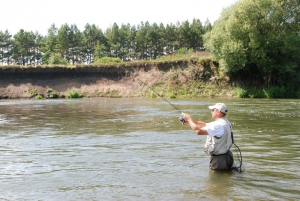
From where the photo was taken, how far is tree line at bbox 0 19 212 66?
289ft

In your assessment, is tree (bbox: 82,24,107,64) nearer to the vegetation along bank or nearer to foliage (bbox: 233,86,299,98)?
the vegetation along bank

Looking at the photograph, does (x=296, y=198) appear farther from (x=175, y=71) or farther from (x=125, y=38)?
(x=125, y=38)

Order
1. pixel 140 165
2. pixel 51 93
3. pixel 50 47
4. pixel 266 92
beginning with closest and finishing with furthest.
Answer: pixel 140 165 < pixel 266 92 < pixel 51 93 < pixel 50 47

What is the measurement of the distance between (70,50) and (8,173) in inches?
3399

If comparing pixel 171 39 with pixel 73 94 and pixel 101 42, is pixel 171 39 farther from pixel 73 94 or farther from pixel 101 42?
pixel 73 94

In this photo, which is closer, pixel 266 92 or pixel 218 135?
pixel 218 135

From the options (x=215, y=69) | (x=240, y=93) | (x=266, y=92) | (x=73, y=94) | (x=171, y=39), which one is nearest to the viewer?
(x=266, y=92)

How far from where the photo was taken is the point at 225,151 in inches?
318

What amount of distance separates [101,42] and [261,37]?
61.4 m

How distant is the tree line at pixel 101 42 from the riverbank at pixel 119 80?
31.8m

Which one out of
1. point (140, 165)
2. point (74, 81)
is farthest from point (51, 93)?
point (140, 165)

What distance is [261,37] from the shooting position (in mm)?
38906

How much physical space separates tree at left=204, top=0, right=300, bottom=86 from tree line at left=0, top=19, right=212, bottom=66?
152 feet

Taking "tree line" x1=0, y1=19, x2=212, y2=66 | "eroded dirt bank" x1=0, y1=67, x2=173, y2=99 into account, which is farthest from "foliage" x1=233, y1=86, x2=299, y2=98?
"tree line" x1=0, y1=19, x2=212, y2=66
